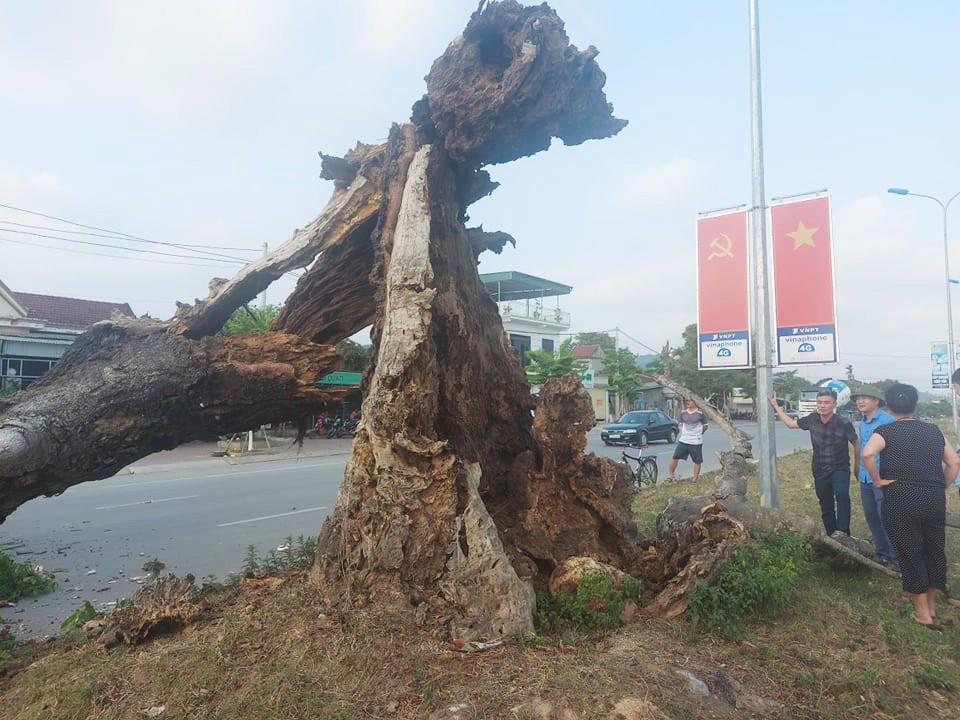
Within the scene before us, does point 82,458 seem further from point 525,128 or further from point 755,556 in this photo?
point 755,556

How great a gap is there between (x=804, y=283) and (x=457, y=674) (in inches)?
246

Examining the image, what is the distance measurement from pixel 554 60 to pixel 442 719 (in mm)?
4734

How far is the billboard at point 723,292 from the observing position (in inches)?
299

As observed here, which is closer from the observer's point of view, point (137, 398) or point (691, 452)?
point (137, 398)

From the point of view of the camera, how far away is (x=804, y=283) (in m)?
7.27

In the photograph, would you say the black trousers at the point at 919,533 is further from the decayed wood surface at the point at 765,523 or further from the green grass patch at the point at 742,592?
the green grass patch at the point at 742,592

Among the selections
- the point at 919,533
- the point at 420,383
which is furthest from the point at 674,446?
the point at 420,383

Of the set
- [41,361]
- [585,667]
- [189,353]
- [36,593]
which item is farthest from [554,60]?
[41,361]

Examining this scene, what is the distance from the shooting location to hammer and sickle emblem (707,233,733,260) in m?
7.72

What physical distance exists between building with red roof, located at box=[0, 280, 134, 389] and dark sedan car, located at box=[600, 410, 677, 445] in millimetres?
15948

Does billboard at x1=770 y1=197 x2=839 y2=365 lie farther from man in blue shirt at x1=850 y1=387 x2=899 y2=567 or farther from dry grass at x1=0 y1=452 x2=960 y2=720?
dry grass at x1=0 y1=452 x2=960 y2=720

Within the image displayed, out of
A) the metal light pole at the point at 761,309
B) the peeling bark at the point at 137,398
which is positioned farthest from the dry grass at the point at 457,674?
the metal light pole at the point at 761,309

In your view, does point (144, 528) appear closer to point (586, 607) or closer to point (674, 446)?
point (586, 607)

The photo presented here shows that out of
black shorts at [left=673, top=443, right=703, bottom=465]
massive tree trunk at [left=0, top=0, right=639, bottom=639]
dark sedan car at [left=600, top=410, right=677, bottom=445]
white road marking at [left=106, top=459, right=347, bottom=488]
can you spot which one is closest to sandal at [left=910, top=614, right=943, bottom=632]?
massive tree trunk at [left=0, top=0, right=639, bottom=639]
